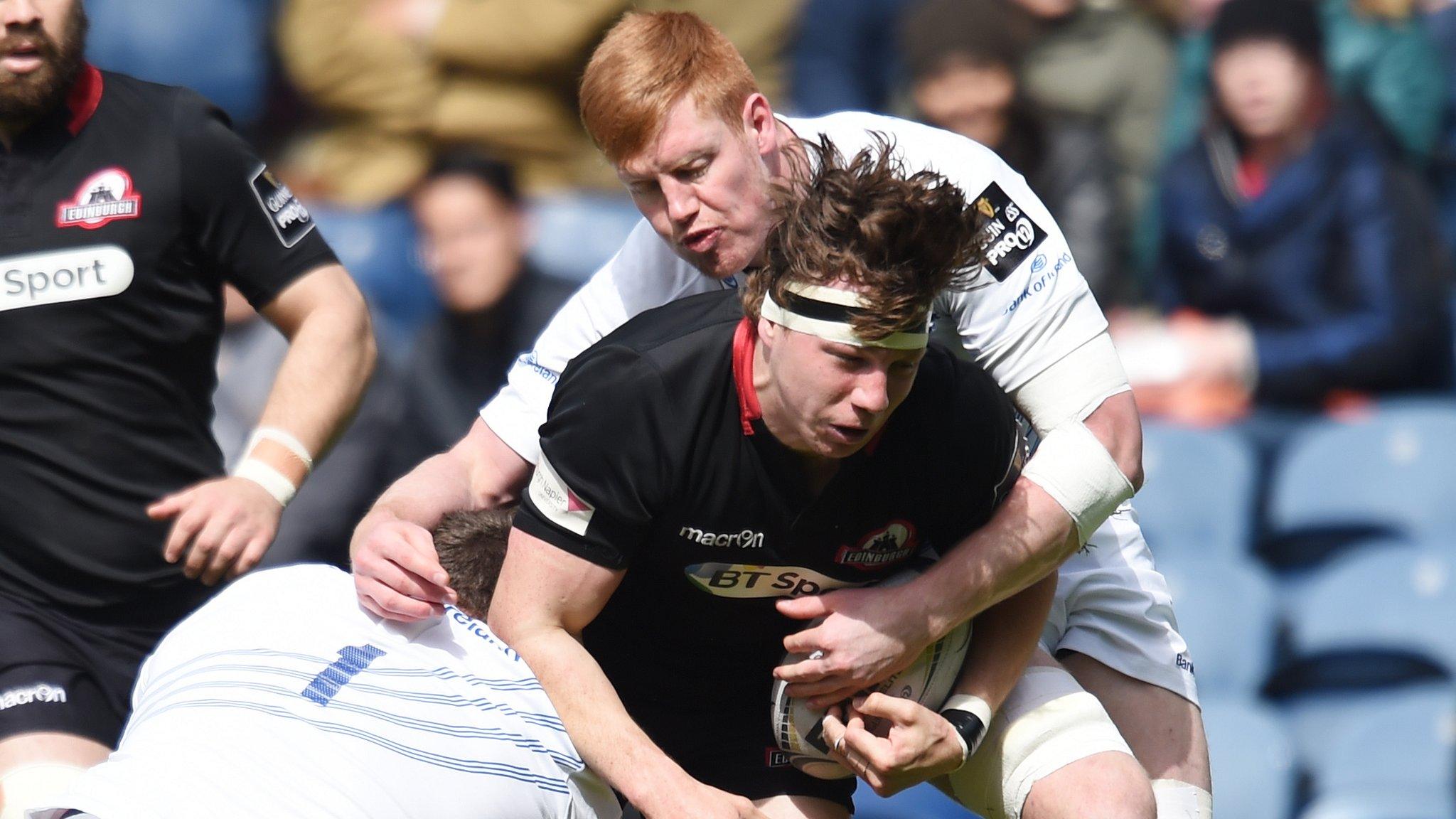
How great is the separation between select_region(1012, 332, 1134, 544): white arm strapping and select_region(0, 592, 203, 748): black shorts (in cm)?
187

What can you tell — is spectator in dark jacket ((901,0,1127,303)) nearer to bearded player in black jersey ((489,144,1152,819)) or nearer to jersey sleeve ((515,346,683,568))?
bearded player in black jersey ((489,144,1152,819))

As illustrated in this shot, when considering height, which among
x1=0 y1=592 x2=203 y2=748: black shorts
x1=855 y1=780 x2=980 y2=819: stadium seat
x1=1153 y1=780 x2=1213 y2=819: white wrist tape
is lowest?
x1=855 y1=780 x2=980 y2=819: stadium seat

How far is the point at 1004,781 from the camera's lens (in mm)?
3145

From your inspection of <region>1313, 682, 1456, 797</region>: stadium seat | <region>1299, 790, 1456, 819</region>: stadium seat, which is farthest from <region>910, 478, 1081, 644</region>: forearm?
<region>1313, 682, 1456, 797</region>: stadium seat

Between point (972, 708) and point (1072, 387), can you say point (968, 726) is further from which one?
point (1072, 387)

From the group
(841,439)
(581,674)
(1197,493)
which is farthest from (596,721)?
(1197,493)

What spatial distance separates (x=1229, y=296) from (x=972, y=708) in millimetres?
3669

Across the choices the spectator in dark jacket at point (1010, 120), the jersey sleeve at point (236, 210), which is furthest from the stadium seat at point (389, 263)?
the jersey sleeve at point (236, 210)

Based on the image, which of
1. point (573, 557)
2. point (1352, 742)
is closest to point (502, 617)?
point (573, 557)

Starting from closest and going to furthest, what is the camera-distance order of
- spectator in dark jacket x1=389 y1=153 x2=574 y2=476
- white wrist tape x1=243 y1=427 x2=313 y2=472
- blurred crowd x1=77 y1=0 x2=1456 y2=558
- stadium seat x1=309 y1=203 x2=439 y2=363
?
white wrist tape x1=243 y1=427 x2=313 y2=472 < blurred crowd x1=77 y1=0 x2=1456 y2=558 < spectator in dark jacket x1=389 y1=153 x2=574 y2=476 < stadium seat x1=309 y1=203 x2=439 y2=363

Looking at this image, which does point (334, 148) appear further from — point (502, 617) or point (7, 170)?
point (502, 617)

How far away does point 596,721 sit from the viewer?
2.89m

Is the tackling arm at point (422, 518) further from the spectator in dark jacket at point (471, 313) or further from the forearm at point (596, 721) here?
the spectator in dark jacket at point (471, 313)

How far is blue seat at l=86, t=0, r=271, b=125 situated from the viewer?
7.66 metres
